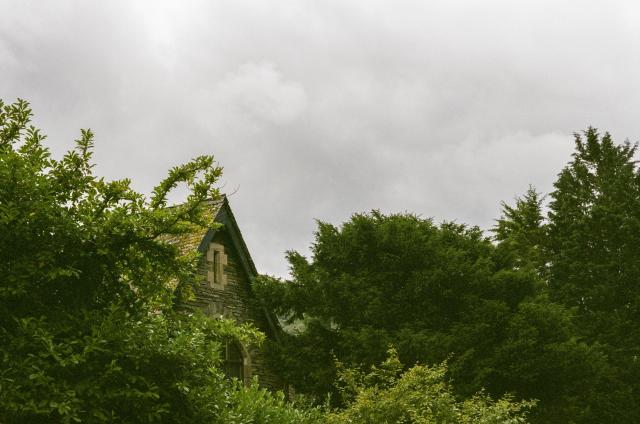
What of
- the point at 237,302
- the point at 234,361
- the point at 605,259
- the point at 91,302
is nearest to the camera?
the point at 91,302

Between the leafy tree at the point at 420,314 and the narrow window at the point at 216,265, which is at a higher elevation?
the narrow window at the point at 216,265

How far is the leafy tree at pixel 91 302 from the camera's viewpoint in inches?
233

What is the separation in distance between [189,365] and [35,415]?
1.53 m

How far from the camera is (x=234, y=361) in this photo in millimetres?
17766

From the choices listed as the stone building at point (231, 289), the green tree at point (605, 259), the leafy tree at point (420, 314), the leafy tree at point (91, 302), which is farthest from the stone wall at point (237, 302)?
the green tree at point (605, 259)

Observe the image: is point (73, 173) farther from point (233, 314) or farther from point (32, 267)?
point (233, 314)

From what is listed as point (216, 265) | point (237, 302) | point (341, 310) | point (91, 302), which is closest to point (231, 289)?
point (237, 302)

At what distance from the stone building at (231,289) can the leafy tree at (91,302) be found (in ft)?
29.3

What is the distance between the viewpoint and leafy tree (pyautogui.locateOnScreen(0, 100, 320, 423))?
19.4 feet

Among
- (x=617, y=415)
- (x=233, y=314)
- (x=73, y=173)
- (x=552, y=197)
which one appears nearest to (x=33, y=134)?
(x=73, y=173)

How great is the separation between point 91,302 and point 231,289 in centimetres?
1142

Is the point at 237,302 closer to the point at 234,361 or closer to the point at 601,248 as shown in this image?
the point at 234,361

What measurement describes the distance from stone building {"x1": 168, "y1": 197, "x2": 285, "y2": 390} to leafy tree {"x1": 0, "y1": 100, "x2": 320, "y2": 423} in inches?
351

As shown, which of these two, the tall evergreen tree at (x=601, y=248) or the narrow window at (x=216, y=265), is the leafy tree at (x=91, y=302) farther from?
the tall evergreen tree at (x=601, y=248)
